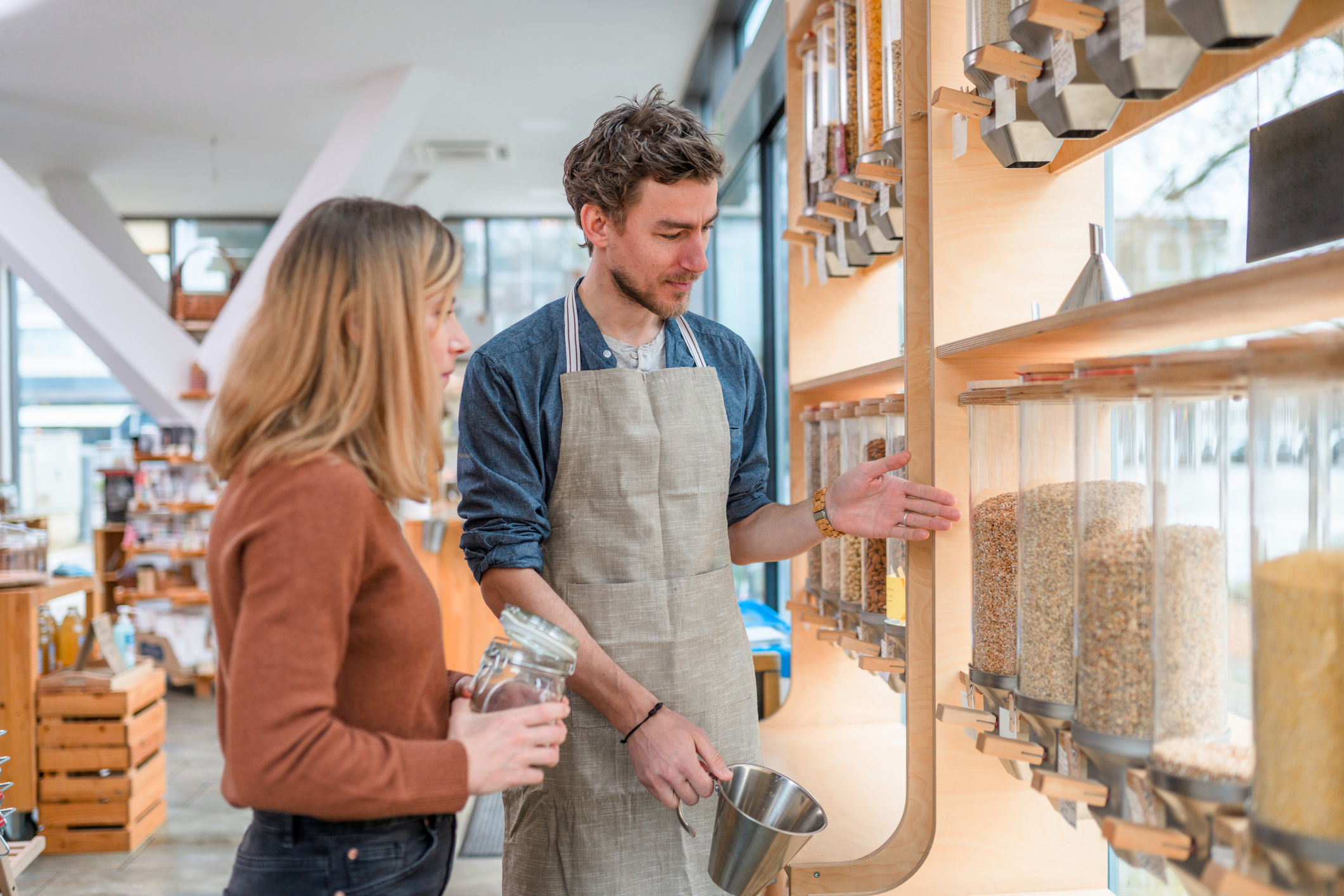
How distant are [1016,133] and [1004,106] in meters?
0.04

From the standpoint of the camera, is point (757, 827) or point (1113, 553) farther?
point (757, 827)

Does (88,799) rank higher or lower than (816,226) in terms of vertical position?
lower

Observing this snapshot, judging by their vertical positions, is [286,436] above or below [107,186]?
below

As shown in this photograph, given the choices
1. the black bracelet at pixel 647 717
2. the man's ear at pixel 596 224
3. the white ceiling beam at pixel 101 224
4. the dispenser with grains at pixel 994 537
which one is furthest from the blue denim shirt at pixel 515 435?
the white ceiling beam at pixel 101 224

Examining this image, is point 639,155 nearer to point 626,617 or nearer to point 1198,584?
point 626,617

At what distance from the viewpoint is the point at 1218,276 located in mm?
804

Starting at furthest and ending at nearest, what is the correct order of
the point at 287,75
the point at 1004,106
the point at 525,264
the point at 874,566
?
1. the point at 525,264
2. the point at 287,75
3. the point at 874,566
4. the point at 1004,106

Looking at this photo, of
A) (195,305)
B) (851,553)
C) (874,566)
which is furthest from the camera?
(195,305)

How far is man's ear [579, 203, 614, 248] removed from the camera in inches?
65.9

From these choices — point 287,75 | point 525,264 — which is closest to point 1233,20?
point 287,75

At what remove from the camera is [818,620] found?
79.0 inches

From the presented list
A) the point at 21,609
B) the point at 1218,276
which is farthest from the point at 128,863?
the point at 1218,276

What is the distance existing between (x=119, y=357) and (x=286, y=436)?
261 inches

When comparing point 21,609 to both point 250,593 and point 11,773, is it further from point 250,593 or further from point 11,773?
point 250,593
